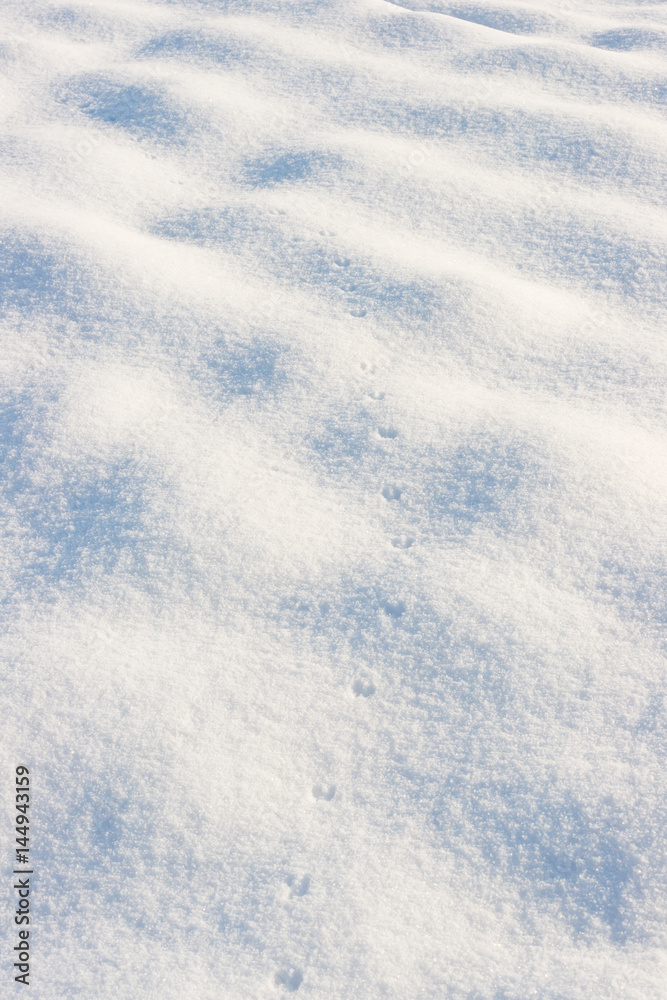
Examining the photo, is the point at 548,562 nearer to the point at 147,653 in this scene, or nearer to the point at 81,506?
the point at 147,653

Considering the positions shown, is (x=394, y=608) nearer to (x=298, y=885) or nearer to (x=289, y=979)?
(x=298, y=885)

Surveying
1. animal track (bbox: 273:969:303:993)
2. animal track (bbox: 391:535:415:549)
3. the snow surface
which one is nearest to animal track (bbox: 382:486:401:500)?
the snow surface

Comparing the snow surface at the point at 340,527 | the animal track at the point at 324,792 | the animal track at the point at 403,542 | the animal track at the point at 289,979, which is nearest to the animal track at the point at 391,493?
the snow surface at the point at 340,527

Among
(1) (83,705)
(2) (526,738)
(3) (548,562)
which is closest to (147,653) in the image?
(1) (83,705)

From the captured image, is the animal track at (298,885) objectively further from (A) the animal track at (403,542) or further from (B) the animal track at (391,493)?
(B) the animal track at (391,493)

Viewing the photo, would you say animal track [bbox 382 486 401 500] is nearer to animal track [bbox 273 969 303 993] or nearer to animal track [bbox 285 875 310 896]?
animal track [bbox 285 875 310 896]

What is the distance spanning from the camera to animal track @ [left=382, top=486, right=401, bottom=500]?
6.54 ft

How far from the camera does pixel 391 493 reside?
6.56 feet

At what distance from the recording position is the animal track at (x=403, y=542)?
189 cm

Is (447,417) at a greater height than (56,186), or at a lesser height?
lesser

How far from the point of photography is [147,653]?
173 centimetres

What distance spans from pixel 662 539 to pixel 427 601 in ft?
2.13

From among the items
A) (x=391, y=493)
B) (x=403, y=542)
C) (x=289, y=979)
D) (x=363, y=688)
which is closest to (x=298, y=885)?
(x=289, y=979)

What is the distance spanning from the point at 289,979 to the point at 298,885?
6.2 inches
